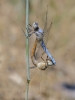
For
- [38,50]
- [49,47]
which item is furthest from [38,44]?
[49,47]

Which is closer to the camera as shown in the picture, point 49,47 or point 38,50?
point 38,50

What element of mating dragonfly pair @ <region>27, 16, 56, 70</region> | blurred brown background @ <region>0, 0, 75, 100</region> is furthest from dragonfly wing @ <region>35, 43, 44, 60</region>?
blurred brown background @ <region>0, 0, 75, 100</region>

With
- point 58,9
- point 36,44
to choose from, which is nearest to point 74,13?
point 58,9

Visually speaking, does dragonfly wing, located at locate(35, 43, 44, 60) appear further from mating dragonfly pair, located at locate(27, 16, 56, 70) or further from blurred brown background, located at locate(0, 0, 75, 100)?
blurred brown background, located at locate(0, 0, 75, 100)

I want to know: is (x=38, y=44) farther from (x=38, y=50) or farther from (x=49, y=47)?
(x=49, y=47)

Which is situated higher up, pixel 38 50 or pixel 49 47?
pixel 49 47

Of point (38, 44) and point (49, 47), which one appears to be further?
point (49, 47)

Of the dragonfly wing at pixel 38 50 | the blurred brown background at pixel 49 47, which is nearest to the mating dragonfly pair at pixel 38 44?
the dragonfly wing at pixel 38 50

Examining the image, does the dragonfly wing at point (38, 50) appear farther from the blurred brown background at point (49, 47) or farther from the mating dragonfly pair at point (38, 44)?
the blurred brown background at point (49, 47)

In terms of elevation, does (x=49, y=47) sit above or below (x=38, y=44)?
above
